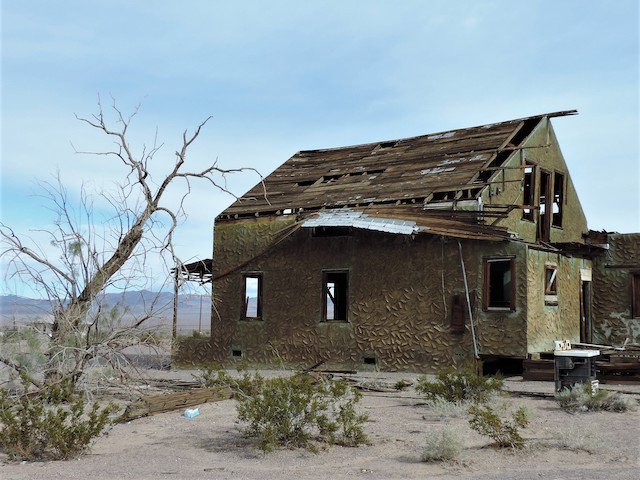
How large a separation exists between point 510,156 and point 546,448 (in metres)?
10.5

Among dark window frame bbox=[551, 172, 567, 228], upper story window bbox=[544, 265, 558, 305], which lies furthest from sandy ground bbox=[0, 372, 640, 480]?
dark window frame bbox=[551, 172, 567, 228]

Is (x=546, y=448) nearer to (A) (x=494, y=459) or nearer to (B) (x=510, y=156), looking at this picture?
(A) (x=494, y=459)

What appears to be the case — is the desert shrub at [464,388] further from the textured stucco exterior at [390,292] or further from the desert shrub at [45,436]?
the desert shrub at [45,436]

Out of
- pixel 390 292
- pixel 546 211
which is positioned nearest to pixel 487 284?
pixel 390 292

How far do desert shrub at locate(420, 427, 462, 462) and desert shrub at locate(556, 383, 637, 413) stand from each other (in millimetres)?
3664

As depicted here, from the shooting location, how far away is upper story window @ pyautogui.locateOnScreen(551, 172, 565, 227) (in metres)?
20.0

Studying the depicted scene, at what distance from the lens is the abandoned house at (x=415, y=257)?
15711mm

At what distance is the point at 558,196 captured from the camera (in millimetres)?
20156

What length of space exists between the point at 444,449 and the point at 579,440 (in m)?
1.73

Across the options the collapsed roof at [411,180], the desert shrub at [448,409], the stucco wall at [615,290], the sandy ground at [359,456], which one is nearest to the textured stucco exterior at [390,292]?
the collapsed roof at [411,180]

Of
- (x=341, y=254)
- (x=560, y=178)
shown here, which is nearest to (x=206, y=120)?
(x=341, y=254)

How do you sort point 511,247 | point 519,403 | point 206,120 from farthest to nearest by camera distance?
point 511,247 → point 206,120 → point 519,403

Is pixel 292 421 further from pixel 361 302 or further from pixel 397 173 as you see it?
pixel 397 173

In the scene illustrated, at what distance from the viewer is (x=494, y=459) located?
7.87 m
